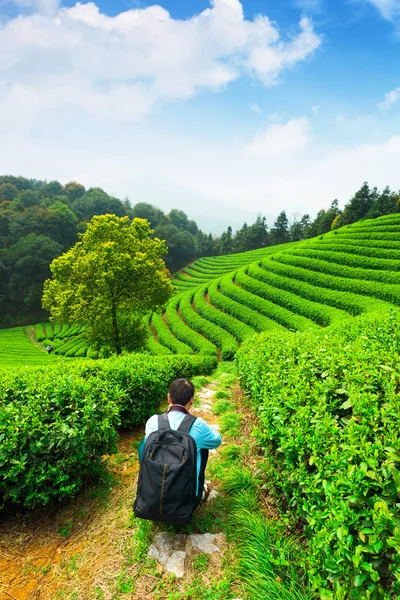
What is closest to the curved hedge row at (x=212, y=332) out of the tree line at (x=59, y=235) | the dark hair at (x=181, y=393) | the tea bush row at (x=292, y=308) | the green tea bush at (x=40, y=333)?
the tea bush row at (x=292, y=308)

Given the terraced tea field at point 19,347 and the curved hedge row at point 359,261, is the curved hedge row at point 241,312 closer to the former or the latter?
the curved hedge row at point 359,261

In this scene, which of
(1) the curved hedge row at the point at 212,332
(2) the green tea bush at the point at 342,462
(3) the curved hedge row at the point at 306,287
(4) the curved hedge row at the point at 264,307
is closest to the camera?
(2) the green tea bush at the point at 342,462

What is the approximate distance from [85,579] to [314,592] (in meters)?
2.09

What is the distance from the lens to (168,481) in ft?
9.30

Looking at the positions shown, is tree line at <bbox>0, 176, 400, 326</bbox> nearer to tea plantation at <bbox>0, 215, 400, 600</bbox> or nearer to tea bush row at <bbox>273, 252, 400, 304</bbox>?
tea bush row at <bbox>273, 252, 400, 304</bbox>

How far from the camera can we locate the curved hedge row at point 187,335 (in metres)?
21.7

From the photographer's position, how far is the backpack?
284 cm

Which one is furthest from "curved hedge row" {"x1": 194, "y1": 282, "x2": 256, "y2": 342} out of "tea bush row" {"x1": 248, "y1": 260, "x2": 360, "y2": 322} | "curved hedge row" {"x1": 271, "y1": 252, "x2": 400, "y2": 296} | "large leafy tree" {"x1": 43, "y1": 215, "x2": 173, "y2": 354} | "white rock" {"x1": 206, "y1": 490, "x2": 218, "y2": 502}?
"white rock" {"x1": 206, "y1": 490, "x2": 218, "y2": 502}

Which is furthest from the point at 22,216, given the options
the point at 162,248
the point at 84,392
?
the point at 84,392

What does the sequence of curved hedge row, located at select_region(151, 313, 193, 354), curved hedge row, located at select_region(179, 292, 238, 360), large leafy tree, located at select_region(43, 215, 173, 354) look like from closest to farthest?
large leafy tree, located at select_region(43, 215, 173, 354) → curved hedge row, located at select_region(179, 292, 238, 360) → curved hedge row, located at select_region(151, 313, 193, 354)

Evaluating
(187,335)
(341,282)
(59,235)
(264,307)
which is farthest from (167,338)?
(59,235)

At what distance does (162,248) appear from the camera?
18078 mm

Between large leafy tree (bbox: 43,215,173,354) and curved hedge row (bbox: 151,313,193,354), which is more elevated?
large leafy tree (bbox: 43,215,173,354)

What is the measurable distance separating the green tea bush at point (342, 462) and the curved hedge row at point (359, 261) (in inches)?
824
